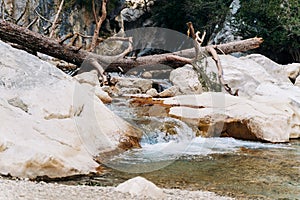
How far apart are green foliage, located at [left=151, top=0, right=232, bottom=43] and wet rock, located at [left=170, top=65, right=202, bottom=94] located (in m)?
8.49

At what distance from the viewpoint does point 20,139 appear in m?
3.92

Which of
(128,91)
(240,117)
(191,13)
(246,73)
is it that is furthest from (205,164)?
(191,13)

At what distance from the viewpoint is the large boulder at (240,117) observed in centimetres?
673

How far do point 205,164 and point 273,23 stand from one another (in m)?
13.1

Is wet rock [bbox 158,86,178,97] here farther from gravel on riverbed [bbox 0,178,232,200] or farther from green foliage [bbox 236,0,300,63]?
green foliage [bbox 236,0,300,63]

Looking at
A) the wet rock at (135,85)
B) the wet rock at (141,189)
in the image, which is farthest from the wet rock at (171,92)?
the wet rock at (141,189)

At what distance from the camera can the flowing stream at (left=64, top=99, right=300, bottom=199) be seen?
4.04 m

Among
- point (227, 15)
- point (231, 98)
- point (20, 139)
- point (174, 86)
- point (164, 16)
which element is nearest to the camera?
point (20, 139)

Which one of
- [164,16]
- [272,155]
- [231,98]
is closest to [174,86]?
[231,98]

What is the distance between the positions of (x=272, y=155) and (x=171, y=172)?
1898 millimetres

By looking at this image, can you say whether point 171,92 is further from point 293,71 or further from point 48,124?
point 48,124

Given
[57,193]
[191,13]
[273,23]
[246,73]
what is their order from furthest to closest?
1. [191,13]
2. [273,23]
3. [246,73]
4. [57,193]

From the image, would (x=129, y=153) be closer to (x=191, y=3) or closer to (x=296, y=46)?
(x=296, y=46)

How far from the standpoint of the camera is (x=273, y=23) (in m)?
16.5
